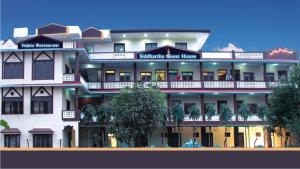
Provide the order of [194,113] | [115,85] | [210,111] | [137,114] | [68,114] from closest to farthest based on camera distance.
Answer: [137,114], [68,114], [194,113], [210,111], [115,85]

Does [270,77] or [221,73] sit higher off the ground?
[221,73]

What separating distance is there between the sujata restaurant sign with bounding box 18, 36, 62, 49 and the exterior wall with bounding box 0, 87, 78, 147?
385 centimetres

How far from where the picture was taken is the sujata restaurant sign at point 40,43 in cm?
3925

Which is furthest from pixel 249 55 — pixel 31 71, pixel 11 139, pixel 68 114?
pixel 11 139

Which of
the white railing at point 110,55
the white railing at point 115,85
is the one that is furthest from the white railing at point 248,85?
the white railing at point 110,55

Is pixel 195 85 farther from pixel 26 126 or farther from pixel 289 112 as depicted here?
pixel 26 126

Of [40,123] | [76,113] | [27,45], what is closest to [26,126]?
[40,123]

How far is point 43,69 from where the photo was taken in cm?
3969

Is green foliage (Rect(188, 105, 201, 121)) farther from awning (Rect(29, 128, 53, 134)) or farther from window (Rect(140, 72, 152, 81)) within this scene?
awning (Rect(29, 128, 53, 134))

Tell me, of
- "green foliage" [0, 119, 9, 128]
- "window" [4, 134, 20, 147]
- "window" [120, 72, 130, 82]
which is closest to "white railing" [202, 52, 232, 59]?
"window" [120, 72, 130, 82]

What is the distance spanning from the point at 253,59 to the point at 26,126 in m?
22.4

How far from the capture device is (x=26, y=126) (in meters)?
39.1

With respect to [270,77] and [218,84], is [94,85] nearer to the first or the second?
[218,84]

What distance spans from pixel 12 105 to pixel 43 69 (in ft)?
13.9
